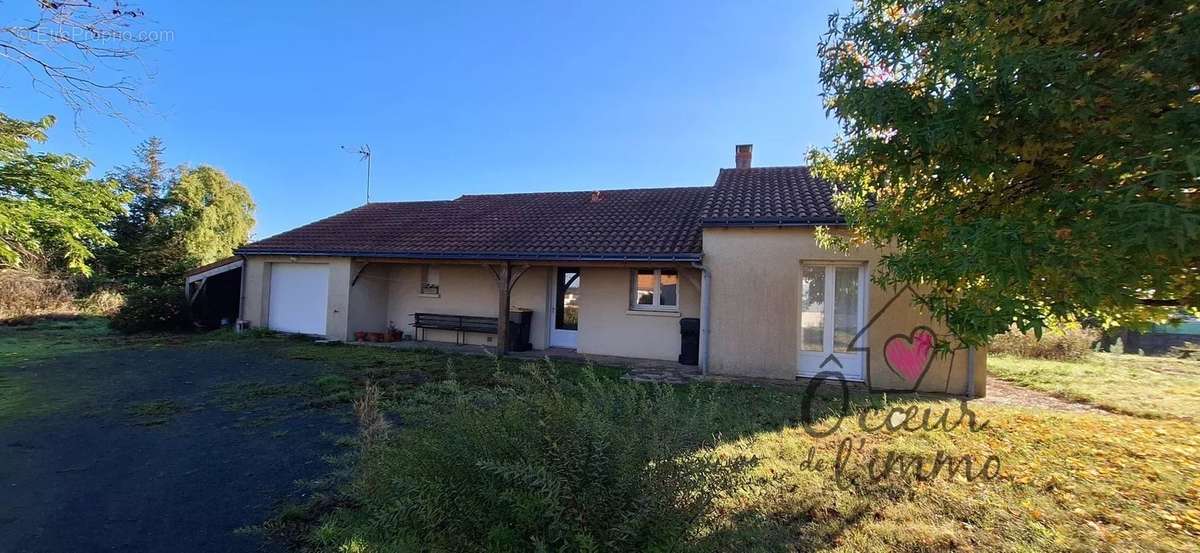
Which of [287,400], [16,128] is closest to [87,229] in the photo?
[16,128]

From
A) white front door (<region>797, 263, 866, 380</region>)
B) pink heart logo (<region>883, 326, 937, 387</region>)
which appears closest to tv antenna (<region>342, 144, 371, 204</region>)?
white front door (<region>797, 263, 866, 380</region>)

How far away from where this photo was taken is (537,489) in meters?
2.39

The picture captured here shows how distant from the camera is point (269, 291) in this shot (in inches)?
555

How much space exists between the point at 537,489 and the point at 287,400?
586cm

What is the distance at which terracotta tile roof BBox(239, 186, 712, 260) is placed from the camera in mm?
10570

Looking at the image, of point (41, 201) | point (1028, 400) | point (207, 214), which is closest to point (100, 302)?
point (207, 214)

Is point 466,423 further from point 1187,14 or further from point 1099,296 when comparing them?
point 1187,14

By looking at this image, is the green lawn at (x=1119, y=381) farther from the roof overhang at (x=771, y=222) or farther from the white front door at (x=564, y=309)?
Answer: the white front door at (x=564, y=309)

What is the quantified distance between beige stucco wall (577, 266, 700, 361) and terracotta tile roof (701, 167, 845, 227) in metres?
1.78

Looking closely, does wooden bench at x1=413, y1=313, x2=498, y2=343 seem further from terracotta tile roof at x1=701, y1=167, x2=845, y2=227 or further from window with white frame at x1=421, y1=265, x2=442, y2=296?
terracotta tile roof at x1=701, y1=167, x2=845, y2=227

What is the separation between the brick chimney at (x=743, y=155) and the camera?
45.4 ft

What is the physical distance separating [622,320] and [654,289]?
1.05 metres

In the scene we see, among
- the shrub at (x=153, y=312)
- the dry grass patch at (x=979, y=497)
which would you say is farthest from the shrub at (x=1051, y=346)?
the shrub at (x=153, y=312)

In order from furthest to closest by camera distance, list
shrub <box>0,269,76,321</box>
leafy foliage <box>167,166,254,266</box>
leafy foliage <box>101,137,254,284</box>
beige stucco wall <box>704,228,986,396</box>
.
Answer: leafy foliage <box>167,166,254,266</box>
leafy foliage <box>101,137,254,284</box>
shrub <box>0,269,76,321</box>
beige stucco wall <box>704,228,986,396</box>
